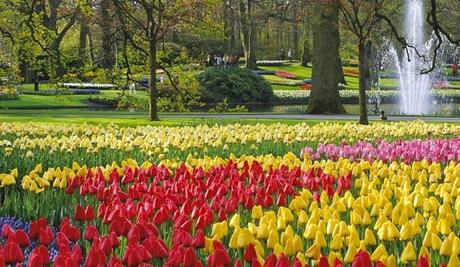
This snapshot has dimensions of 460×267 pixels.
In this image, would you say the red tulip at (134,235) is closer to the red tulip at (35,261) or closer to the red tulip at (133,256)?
the red tulip at (133,256)

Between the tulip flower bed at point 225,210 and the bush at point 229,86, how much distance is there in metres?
25.5

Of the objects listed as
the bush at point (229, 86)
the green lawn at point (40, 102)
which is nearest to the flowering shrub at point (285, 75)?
the bush at point (229, 86)

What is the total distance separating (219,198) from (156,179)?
3.70 feet

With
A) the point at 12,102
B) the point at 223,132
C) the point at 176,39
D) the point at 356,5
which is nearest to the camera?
the point at 223,132

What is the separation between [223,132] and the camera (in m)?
10.4

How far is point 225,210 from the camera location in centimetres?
436

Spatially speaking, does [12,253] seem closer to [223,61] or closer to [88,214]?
[88,214]

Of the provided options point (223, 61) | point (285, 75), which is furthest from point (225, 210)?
point (285, 75)

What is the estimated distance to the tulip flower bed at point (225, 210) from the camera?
320cm

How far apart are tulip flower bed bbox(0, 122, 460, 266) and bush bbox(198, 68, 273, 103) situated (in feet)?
83.8

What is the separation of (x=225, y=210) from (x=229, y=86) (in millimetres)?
31197

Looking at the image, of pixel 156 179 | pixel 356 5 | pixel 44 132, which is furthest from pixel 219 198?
pixel 356 5

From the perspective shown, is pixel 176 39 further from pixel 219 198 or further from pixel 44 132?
pixel 219 198

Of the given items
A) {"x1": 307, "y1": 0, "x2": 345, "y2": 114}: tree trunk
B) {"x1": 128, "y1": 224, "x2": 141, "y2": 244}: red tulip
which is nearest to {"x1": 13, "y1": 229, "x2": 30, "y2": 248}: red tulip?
{"x1": 128, "y1": 224, "x2": 141, "y2": 244}: red tulip
